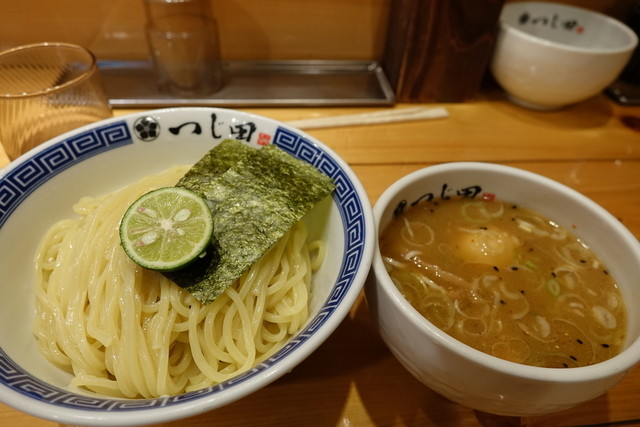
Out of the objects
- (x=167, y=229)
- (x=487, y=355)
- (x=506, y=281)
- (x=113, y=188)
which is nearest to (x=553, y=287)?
(x=506, y=281)

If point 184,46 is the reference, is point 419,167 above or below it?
below

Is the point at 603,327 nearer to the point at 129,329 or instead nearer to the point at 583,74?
the point at 129,329

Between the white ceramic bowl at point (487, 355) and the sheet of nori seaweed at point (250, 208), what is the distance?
0.79 feet

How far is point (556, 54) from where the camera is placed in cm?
200

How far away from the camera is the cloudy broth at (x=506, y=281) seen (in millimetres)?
1058

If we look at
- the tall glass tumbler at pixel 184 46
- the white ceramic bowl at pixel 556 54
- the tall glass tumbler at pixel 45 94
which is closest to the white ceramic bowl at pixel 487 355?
the white ceramic bowl at pixel 556 54

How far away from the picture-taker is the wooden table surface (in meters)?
1.12

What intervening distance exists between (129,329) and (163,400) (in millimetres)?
287

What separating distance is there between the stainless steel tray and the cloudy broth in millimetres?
1115

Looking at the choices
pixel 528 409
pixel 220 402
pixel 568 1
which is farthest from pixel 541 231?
pixel 568 1

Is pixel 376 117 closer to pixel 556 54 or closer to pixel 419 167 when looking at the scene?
pixel 419 167

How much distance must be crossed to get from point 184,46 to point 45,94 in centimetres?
75

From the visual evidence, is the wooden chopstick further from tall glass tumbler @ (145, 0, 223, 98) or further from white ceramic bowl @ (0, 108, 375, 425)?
white ceramic bowl @ (0, 108, 375, 425)

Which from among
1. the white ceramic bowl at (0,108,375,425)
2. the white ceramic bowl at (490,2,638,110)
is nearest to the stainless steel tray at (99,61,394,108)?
the white ceramic bowl at (490,2,638,110)
